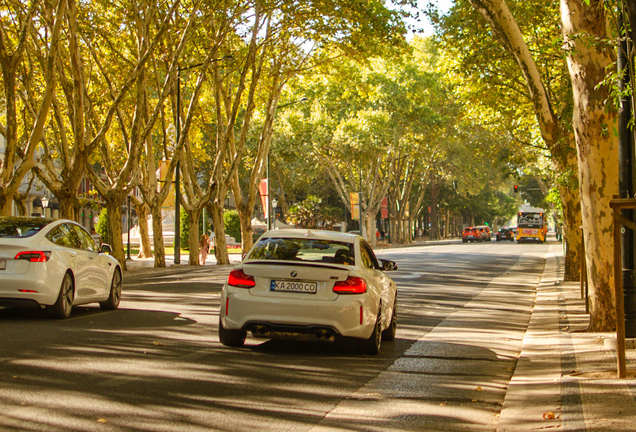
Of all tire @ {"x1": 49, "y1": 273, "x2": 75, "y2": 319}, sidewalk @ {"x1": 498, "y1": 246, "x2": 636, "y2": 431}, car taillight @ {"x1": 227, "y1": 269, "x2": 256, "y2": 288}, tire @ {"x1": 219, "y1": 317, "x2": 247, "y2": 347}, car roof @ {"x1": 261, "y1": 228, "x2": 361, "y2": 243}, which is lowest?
sidewalk @ {"x1": 498, "y1": 246, "x2": 636, "y2": 431}

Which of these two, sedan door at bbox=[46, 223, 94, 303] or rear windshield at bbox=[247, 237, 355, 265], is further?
sedan door at bbox=[46, 223, 94, 303]

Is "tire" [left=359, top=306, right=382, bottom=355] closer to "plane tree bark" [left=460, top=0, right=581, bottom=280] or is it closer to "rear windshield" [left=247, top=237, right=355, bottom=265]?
"rear windshield" [left=247, top=237, right=355, bottom=265]

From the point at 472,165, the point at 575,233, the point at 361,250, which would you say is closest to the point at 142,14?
the point at 575,233

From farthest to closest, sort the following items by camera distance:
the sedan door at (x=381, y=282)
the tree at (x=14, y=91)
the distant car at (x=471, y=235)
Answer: the distant car at (x=471, y=235) → the tree at (x=14, y=91) → the sedan door at (x=381, y=282)

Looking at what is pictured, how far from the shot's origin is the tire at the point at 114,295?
43.7 ft

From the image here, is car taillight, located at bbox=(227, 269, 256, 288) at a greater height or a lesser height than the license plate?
greater

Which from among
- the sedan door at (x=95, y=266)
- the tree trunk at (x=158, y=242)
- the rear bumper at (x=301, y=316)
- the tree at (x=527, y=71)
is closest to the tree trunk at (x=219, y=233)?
the tree trunk at (x=158, y=242)

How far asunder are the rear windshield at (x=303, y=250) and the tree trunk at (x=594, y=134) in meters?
2.88

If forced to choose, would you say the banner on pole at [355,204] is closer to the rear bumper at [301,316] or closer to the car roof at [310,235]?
the car roof at [310,235]

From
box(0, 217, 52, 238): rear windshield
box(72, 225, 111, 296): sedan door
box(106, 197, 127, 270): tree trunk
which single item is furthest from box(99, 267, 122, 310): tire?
box(106, 197, 127, 270): tree trunk

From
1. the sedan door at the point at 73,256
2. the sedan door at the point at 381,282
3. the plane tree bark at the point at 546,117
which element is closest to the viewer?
the sedan door at the point at 381,282

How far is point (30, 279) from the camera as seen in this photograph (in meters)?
11.2

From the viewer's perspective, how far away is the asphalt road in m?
5.93

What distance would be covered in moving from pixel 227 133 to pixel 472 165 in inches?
1594
